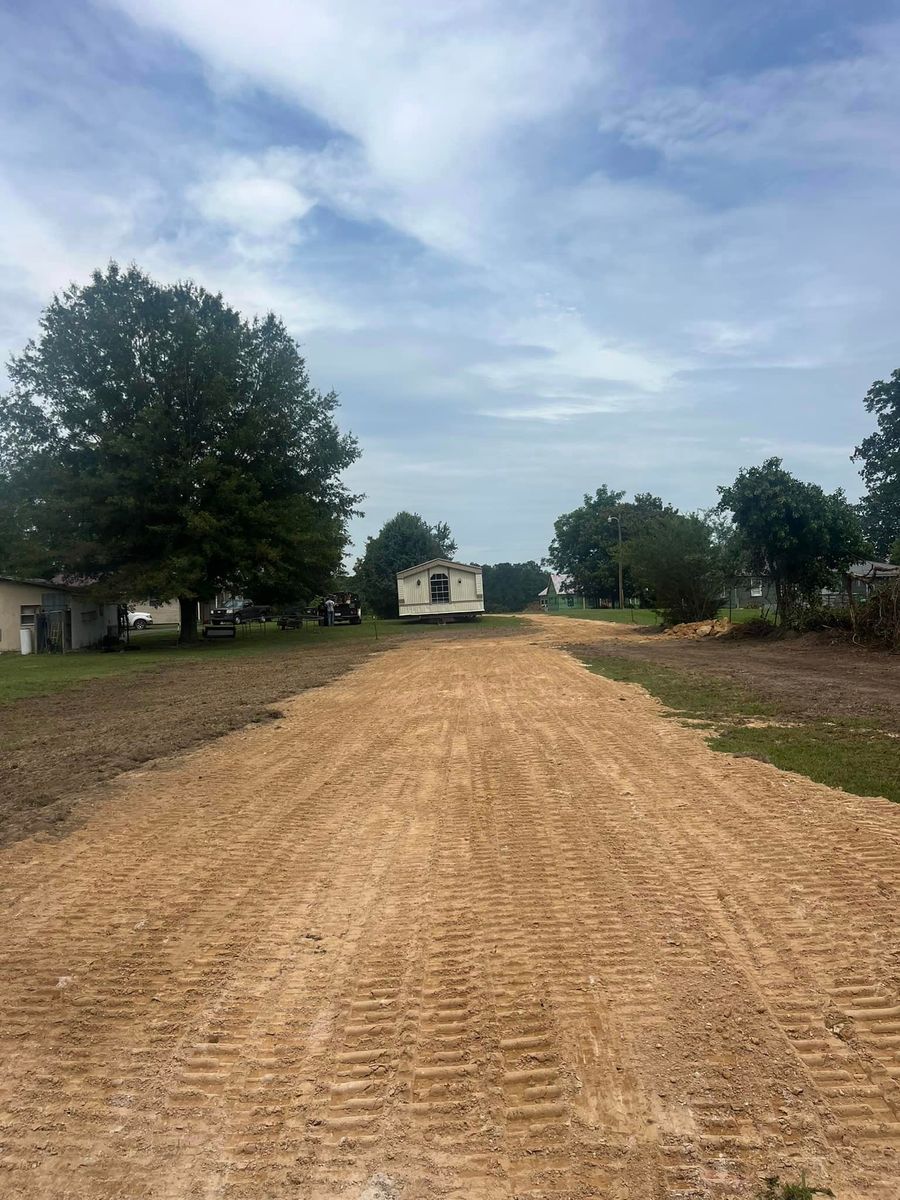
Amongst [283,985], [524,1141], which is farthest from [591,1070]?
[283,985]

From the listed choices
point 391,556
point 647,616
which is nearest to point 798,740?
point 647,616

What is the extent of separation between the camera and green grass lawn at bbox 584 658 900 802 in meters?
7.24

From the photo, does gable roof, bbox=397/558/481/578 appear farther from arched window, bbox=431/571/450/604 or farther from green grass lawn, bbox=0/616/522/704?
green grass lawn, bbox=0/616/522/704

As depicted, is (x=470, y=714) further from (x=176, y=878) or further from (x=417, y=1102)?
(x=417, y=1102)

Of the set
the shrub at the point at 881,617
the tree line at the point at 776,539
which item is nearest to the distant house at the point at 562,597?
the tree line at the point at 776,539

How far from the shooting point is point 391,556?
64.5 m

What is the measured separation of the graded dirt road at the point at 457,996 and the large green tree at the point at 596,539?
216 feet

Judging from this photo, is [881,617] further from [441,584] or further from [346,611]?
[346,611]

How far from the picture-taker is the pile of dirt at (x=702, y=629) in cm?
2827

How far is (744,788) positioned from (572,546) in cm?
7720

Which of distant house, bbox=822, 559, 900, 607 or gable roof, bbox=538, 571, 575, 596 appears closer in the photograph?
distant house, bbox=822, 559, 900, 607

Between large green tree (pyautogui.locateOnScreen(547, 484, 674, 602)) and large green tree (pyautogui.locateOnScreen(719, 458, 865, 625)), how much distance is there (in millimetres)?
45189

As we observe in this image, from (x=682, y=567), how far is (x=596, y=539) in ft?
152

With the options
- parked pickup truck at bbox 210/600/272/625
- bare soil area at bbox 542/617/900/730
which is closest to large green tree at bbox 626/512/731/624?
bare soil area at bbox 542/617/900/730
